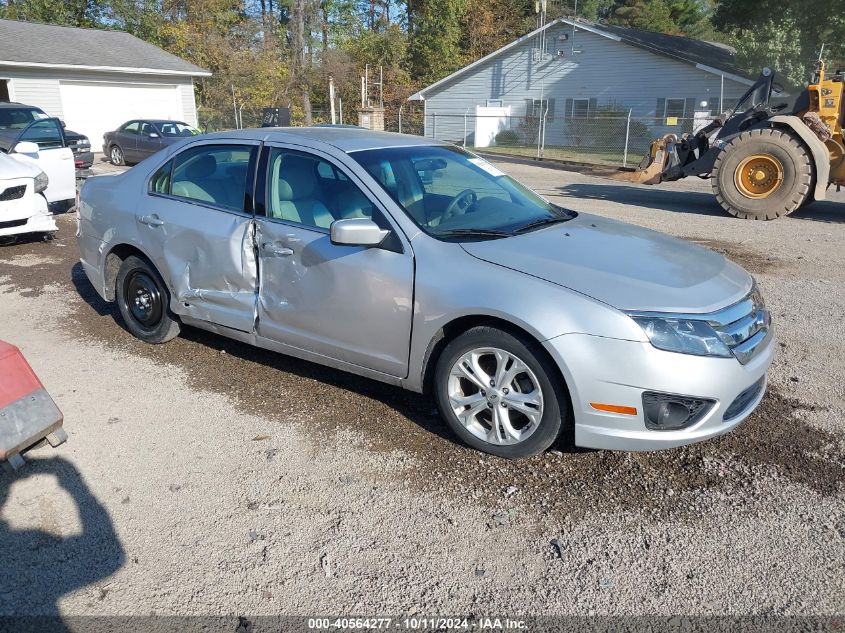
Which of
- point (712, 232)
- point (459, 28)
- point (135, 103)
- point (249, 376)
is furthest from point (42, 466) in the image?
point (459, 28)

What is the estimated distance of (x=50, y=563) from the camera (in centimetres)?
295

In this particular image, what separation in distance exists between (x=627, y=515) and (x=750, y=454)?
3.15ft

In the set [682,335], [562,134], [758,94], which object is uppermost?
[758,94]

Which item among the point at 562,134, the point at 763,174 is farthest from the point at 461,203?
the point at 562,134

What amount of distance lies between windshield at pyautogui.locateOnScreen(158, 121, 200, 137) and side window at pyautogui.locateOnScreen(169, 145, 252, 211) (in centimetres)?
1619

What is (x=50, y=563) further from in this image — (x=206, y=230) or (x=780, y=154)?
(x=780, y=154)

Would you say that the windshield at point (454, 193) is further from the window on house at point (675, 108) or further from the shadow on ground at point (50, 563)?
the window on house at point (675, 108)

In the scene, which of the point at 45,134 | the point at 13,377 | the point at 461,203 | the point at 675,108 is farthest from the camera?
the point at 675,108

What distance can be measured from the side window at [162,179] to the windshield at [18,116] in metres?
10.9

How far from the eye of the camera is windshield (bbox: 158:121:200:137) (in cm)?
2000

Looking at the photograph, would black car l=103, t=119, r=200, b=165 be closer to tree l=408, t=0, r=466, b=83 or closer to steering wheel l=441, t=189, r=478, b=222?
steering wheel l=441, t=189, r=478, b=222

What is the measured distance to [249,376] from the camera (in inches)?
192

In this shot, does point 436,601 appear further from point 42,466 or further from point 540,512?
point 42,466

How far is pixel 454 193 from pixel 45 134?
1044 cm
